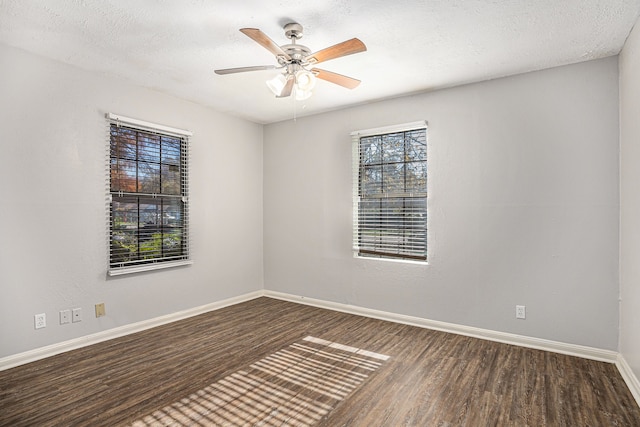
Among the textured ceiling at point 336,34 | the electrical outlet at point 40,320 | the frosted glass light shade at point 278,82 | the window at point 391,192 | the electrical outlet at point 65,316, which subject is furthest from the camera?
the window at point 391,192

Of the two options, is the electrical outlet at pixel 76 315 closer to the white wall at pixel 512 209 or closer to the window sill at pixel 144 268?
the window sill at pixel 144 268

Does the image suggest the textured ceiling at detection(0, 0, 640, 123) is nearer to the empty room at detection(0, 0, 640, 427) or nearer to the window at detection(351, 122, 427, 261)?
the empty room at detection(0, 0, 640, 427)

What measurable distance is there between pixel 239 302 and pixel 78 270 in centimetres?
208

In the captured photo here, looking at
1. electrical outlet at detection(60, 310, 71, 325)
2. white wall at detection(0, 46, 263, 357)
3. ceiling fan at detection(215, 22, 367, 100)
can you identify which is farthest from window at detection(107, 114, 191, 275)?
ceiling fan at detection(215, 22, 367, 100)

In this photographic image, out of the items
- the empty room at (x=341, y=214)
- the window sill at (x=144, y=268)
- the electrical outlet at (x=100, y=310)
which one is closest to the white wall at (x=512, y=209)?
the empty room at (x=341, y=214)

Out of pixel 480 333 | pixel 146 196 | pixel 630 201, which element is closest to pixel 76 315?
pixel 146 196

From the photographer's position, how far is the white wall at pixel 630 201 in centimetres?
244

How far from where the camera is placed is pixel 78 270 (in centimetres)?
326

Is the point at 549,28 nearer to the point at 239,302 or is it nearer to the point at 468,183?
the point at 468,183

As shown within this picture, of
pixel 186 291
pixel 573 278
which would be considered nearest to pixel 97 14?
pixel 186 291

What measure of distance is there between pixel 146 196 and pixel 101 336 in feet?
4.75

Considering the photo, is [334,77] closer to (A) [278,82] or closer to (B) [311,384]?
(A) [278,82]

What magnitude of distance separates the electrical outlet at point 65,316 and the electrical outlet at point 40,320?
0.39ft

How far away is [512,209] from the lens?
3.37 m
